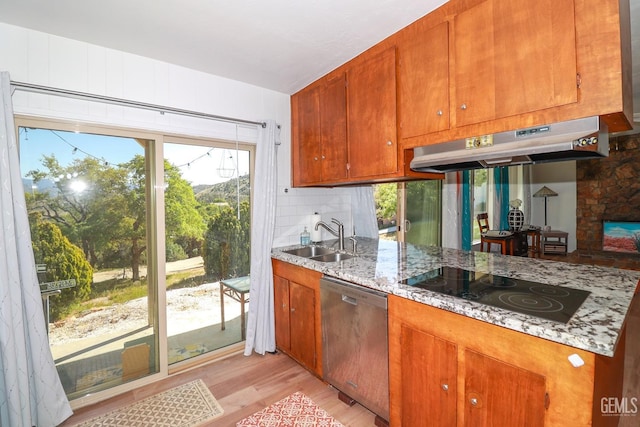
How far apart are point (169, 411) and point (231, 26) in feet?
8.45

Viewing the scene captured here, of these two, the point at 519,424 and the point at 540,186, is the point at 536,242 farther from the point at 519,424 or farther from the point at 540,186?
the point at 519,424

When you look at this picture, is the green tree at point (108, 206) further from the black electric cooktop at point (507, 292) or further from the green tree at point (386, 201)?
the green tree at point (386, 201)

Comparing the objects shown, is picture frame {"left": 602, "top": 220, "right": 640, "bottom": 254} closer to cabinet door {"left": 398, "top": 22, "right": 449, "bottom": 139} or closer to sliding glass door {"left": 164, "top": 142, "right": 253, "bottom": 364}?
cabinet door {"left": 398, "top": 22, "right": 449, "bottom": 139}

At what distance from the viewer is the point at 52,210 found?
1.97 meters

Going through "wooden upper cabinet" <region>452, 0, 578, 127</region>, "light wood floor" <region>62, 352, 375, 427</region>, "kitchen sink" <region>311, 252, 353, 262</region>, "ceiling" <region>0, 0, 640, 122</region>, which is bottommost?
"light wood floor" <region>62, 352, 375, 427</region>

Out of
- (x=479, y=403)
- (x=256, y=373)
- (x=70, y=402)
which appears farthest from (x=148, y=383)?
(x=479, y=403)

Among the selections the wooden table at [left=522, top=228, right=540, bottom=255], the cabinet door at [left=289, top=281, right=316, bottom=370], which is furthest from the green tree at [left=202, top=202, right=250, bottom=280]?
the wooden table at [left=522, top=228, right=540, bottom=255]

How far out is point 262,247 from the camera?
2.67 meters

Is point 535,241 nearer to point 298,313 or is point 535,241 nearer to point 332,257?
point 332,257

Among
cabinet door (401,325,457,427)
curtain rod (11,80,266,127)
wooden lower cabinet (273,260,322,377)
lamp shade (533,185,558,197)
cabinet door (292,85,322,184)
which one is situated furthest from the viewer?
lamp shade (533,185,558,197)

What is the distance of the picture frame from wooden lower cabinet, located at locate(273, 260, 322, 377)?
5858 mm

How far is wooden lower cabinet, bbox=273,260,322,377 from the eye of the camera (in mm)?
2219

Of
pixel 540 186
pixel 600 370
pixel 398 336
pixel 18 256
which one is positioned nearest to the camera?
pixel 600 370

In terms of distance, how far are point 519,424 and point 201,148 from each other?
2.72 metres
